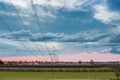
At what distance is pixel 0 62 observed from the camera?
195 meters
